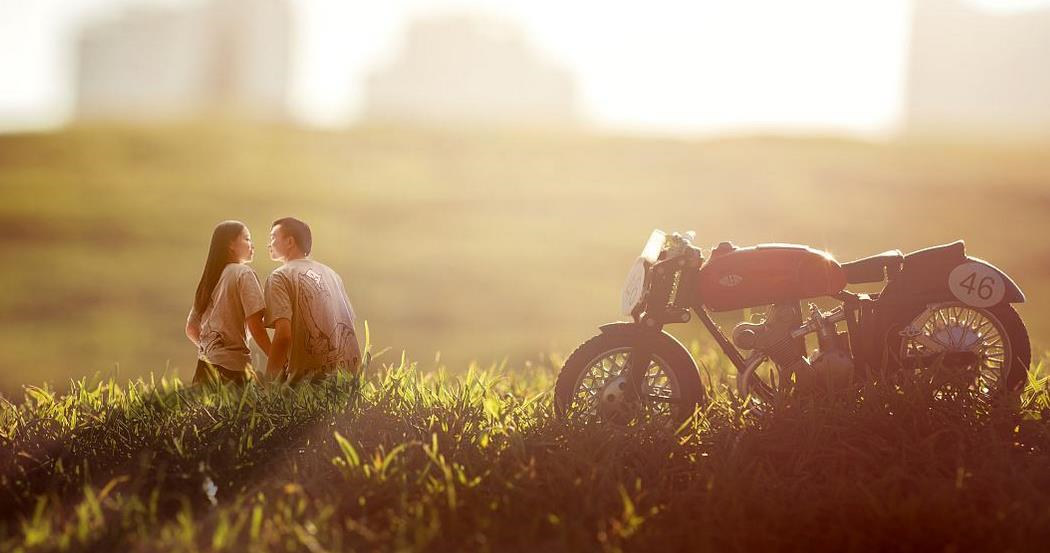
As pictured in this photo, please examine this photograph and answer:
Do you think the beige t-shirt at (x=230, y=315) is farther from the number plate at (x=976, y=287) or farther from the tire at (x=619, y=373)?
the number plate at (x=976, y=287)

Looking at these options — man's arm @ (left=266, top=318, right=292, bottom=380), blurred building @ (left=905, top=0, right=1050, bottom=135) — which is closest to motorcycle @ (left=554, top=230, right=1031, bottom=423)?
man's arm @ (left=266, top=318, right=292, bottom=380)

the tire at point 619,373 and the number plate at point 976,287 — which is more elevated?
the number plate at point 976,287

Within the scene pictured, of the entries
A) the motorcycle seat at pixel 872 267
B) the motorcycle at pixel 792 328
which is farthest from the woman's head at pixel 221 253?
the motorcycle seat at pixel 872 267

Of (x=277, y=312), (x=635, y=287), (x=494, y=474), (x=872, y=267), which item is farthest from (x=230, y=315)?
(x=872, y=267)

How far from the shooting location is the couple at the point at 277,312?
5.94 m

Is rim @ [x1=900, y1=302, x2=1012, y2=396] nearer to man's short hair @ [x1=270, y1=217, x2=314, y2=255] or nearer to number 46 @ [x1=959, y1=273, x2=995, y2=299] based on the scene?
number 46 @ [x1=959, y1=273, x2=995, y2=299]

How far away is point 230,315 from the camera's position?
606 cm

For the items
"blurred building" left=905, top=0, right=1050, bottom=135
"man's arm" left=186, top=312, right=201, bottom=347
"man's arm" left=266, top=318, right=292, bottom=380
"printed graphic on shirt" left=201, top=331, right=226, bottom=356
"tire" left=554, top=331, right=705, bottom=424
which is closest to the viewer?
"tire" left=554, top=331, right=705, bottom=424

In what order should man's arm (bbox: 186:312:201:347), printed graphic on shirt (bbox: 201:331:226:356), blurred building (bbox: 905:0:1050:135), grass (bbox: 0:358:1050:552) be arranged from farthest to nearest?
blurred building (bbox: 905:0:1050:135)
man's arm (bbox: 186:312:201:347)
printed graphic on shirt (bbox: 201:331:226:356)
grass (bbox: 0:358:1050:552)

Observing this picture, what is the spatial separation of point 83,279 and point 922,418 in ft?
64.0

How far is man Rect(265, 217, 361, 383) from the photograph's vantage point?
593 cm

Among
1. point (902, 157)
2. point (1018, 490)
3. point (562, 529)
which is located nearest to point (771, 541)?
point (562, 529)

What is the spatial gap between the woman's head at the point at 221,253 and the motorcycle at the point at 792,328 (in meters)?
2.15

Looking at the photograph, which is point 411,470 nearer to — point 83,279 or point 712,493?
point 712,493
